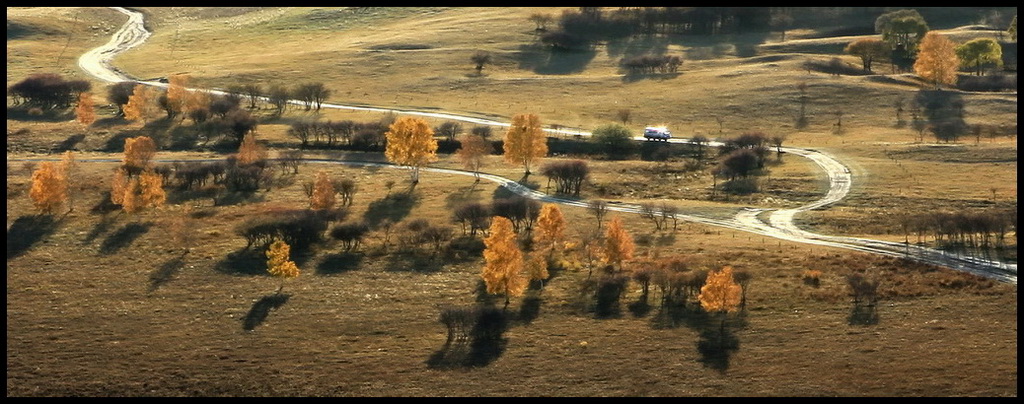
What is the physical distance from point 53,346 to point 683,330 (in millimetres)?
47180

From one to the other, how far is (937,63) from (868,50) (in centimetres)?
1839

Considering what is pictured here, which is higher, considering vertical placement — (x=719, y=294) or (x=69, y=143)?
(x=69, y=143)

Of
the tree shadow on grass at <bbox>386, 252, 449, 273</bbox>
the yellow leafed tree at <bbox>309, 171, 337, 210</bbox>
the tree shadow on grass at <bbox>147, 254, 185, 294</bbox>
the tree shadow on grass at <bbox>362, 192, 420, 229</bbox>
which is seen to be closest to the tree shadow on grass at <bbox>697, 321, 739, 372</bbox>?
the tree shadow on grass at <bbox>386, 252, 449, 273</bbox>

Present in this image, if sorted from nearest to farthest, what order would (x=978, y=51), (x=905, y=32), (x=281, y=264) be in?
(x=281, y=264) → (x=978, y=51) → (x=905, y=32)

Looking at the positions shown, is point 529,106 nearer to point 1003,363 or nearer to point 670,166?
point 670,166

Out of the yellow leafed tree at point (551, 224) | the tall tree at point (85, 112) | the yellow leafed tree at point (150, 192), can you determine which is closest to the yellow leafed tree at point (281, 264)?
the yellow leafed tree at point (551, 224)

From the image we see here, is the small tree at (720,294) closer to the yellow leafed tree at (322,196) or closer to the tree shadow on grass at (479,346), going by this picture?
the tree shadow on grass at (479,346)

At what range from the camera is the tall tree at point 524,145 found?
12950 centimetres

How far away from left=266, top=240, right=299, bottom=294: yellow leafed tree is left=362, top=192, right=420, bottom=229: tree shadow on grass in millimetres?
14423

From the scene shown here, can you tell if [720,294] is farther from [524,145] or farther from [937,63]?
[937,63]

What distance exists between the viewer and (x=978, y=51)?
177 metres

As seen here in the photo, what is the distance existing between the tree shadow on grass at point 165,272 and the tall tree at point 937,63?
116 m

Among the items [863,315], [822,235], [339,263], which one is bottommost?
[863,315]

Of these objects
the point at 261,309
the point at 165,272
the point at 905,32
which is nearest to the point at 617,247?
the point at 261,309
